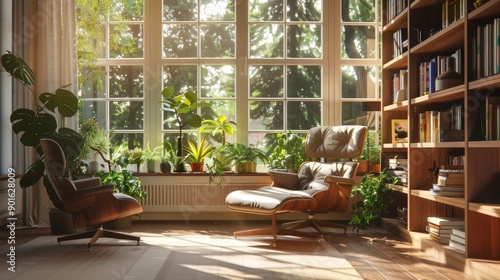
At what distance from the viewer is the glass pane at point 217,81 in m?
6.83

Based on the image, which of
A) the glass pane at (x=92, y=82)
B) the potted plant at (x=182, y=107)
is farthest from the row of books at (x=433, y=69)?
the glass pane at (x=92, y=82)

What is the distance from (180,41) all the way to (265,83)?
40.6 inches

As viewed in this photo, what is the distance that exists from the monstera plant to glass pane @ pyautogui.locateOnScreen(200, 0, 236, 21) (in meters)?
1.80

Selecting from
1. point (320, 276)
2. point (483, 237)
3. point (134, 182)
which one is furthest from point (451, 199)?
point (134, 182)

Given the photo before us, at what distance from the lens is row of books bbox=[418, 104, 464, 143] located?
4.54 m

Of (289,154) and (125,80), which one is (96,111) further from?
(289,154)

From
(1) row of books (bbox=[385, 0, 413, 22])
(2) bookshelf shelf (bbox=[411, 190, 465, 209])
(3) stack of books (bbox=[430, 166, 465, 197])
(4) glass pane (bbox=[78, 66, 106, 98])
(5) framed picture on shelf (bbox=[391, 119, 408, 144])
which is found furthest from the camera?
(4) glass pane (bbox=[78, 66, 106, 98])

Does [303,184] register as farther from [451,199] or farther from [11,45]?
[11,45]

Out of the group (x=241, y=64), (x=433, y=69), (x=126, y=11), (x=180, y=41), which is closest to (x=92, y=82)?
(x=126, y=11)

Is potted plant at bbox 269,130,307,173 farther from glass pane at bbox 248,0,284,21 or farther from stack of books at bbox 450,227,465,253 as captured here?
stack of books at bbox 450,227,465,253

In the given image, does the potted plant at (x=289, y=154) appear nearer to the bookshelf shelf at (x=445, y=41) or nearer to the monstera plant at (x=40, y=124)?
the bookshelf shelf at (x=445, y=41)

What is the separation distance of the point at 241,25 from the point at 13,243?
3.24 meters

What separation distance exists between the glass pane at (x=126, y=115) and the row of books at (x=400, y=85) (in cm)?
268

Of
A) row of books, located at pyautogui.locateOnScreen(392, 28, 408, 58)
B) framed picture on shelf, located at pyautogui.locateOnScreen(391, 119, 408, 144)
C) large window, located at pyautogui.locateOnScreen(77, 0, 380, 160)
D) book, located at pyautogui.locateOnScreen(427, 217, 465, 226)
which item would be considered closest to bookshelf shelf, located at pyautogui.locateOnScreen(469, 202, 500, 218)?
book, located at pyautogui.locateOnScreen(427, 217, 465, 226)
